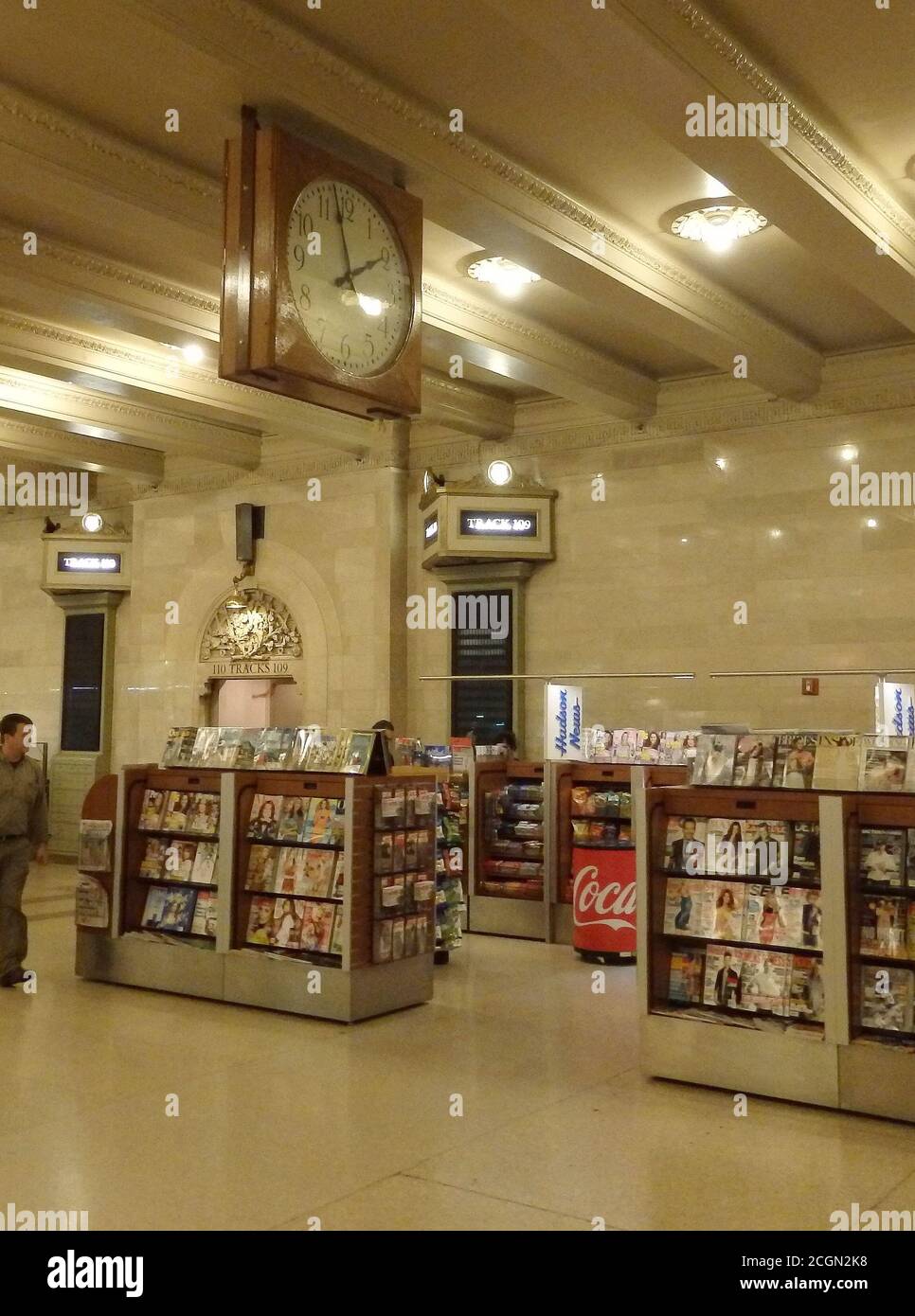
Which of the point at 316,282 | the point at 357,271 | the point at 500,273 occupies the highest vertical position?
the point at 500,273

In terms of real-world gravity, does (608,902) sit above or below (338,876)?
below

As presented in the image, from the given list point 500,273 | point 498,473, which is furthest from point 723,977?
point 498,473

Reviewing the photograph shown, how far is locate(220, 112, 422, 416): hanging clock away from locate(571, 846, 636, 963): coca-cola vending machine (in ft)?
13.6

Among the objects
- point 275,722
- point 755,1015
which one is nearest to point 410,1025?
point 755,1015

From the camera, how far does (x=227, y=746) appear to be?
7.54m

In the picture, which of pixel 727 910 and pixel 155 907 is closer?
pixel 727 910

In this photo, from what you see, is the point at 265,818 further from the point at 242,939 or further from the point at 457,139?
the point at 457,139

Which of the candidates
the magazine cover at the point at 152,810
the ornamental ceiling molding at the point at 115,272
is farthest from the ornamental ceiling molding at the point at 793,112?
the magazine cover at the point at 152,810


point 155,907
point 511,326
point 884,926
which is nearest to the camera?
point 884,926

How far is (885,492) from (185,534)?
8067mm

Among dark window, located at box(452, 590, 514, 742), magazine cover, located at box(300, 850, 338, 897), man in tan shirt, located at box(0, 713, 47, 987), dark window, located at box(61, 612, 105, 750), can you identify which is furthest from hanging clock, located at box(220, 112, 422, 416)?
dark window, located at box(61, 612, 105, 750)

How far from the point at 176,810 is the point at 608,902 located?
10.4 ft

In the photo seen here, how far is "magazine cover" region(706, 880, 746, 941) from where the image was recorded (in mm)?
5344

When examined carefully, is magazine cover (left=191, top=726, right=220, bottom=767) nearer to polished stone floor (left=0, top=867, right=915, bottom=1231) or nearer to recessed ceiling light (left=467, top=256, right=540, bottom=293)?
polished stone floor (left=0, top=867, right=915, bottom=1231)
